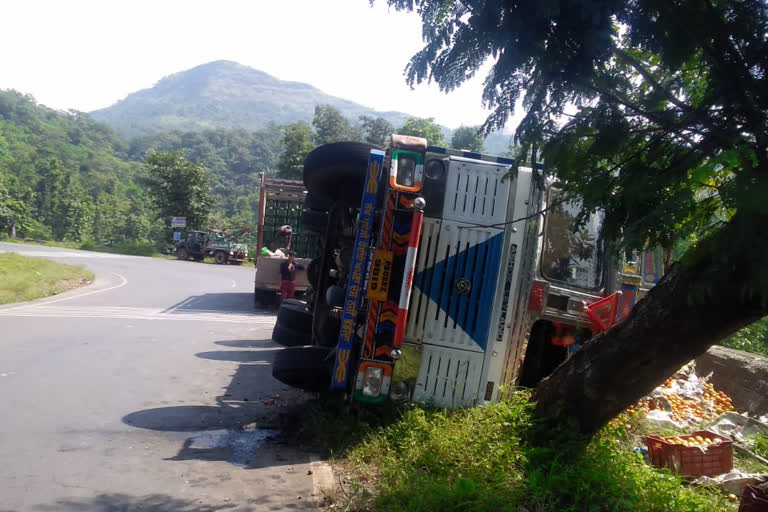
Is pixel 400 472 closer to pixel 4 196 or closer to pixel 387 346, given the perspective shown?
pixel 387 346

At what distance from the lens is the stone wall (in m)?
6.57

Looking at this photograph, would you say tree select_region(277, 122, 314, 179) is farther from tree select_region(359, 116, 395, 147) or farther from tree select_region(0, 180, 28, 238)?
tree select_region(0, 180, 28, 238)

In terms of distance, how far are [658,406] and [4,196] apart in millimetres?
49127

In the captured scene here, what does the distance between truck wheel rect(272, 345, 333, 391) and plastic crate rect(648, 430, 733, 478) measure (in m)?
2.59

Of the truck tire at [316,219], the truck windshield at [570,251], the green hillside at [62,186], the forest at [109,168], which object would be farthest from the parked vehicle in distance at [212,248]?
the truck windshield at [570,251]

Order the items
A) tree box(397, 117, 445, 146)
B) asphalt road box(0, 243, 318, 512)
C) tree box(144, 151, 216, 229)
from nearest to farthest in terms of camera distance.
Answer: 1. asphalt road box(0, 243, 318, 512)
2. tree box(397, 117, 445, 146)
3. tree box(144, 151, 216, 229)

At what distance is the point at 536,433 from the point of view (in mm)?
4125

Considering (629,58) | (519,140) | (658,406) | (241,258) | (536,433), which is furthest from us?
(241,258)

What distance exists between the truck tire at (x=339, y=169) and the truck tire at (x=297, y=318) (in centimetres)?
177

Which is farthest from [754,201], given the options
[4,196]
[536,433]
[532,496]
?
[4,196]

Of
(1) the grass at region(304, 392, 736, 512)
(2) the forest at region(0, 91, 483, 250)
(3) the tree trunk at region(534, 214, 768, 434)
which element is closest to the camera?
(3) the tree trunk at region(534, 214, 768, 434)

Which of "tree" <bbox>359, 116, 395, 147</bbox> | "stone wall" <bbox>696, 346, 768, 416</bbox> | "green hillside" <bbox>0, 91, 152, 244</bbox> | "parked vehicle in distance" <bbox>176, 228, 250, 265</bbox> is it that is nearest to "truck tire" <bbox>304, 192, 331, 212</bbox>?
"stone wall" <bbox>696, 346, 768, 416</bbox>

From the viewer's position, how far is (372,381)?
4.48 meters

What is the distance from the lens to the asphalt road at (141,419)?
3.71 meters
